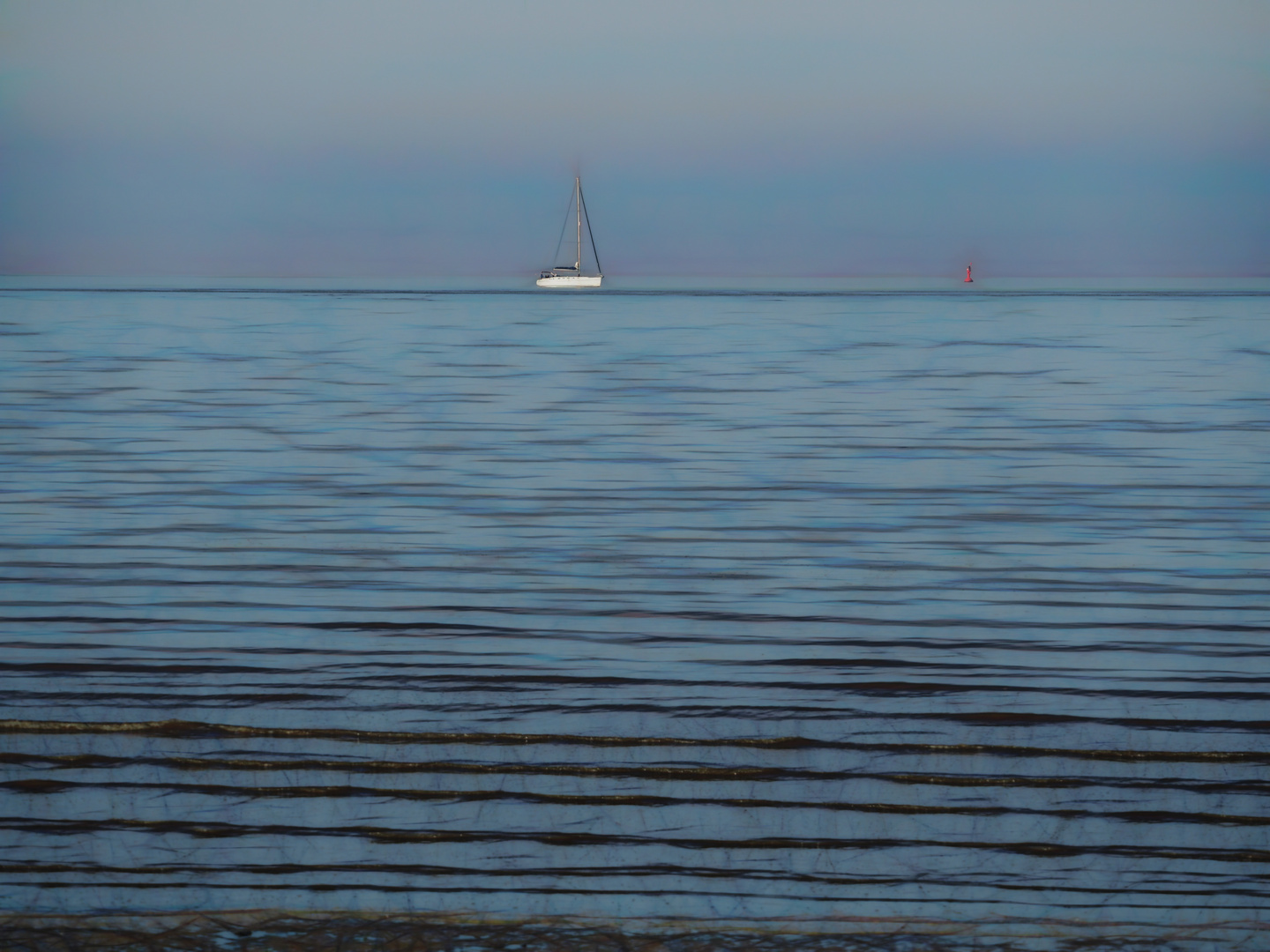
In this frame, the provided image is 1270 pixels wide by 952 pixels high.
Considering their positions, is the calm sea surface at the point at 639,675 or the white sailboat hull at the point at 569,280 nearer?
the calm sea surface at the point at 639,675

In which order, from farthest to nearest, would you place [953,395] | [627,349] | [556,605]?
[627,349] < [953,395] < [556,605]

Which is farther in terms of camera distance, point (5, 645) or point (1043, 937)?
point (5, 645)

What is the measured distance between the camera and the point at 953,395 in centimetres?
1232

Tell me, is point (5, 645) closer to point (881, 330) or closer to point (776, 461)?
point (776, 461)

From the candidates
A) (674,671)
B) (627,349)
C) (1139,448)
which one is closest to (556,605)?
(674,671)

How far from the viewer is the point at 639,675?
3254mm

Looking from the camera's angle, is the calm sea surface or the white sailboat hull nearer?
the calm sea surface

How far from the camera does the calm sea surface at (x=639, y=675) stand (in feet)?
7.13

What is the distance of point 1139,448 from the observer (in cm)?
816

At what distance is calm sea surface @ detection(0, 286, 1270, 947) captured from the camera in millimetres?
2174

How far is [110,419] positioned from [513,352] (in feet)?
33.5

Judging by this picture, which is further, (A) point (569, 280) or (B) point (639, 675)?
(A) point (569, 280)

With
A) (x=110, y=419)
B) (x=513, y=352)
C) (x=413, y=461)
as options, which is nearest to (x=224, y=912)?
(x=413, y=461)

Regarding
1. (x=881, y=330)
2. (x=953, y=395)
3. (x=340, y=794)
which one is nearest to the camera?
(x=340, y=794)
